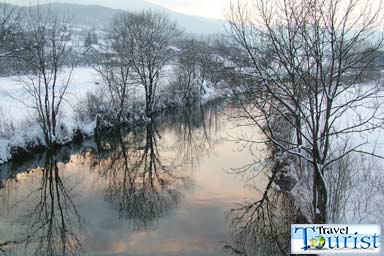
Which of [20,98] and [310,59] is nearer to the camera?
[310,59]

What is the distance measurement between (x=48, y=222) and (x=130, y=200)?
2977 millimetres

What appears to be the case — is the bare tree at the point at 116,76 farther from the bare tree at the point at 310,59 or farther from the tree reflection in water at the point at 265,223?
the bare tree at the point at 310,59

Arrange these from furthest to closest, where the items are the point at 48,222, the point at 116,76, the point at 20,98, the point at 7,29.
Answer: the point at 116,76 → the point at 20,98 → the point at 7,29 → the point at 48,222

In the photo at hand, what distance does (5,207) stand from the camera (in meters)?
14.6

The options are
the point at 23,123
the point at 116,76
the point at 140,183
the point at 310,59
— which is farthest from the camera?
the point at 116,76

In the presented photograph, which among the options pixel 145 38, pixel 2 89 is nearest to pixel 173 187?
pixel 145 38

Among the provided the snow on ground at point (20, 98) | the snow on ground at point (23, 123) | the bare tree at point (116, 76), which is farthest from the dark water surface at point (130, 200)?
the bare tree at point (116, 76)

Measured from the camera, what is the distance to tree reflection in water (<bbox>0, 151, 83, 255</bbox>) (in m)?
11.5

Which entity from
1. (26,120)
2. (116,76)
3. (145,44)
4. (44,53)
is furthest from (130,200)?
(145,44)

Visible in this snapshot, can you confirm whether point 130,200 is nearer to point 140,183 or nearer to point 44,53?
point 140,183

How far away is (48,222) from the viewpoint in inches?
528

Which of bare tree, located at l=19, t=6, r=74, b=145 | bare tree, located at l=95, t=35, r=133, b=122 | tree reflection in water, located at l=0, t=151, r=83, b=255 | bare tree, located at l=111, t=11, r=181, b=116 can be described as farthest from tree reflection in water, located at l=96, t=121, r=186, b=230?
bare tree, located at l=111, t=11, r=181, b=116

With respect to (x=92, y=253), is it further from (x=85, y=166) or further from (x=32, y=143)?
(x=32, y=143)

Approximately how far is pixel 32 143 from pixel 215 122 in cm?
1497
